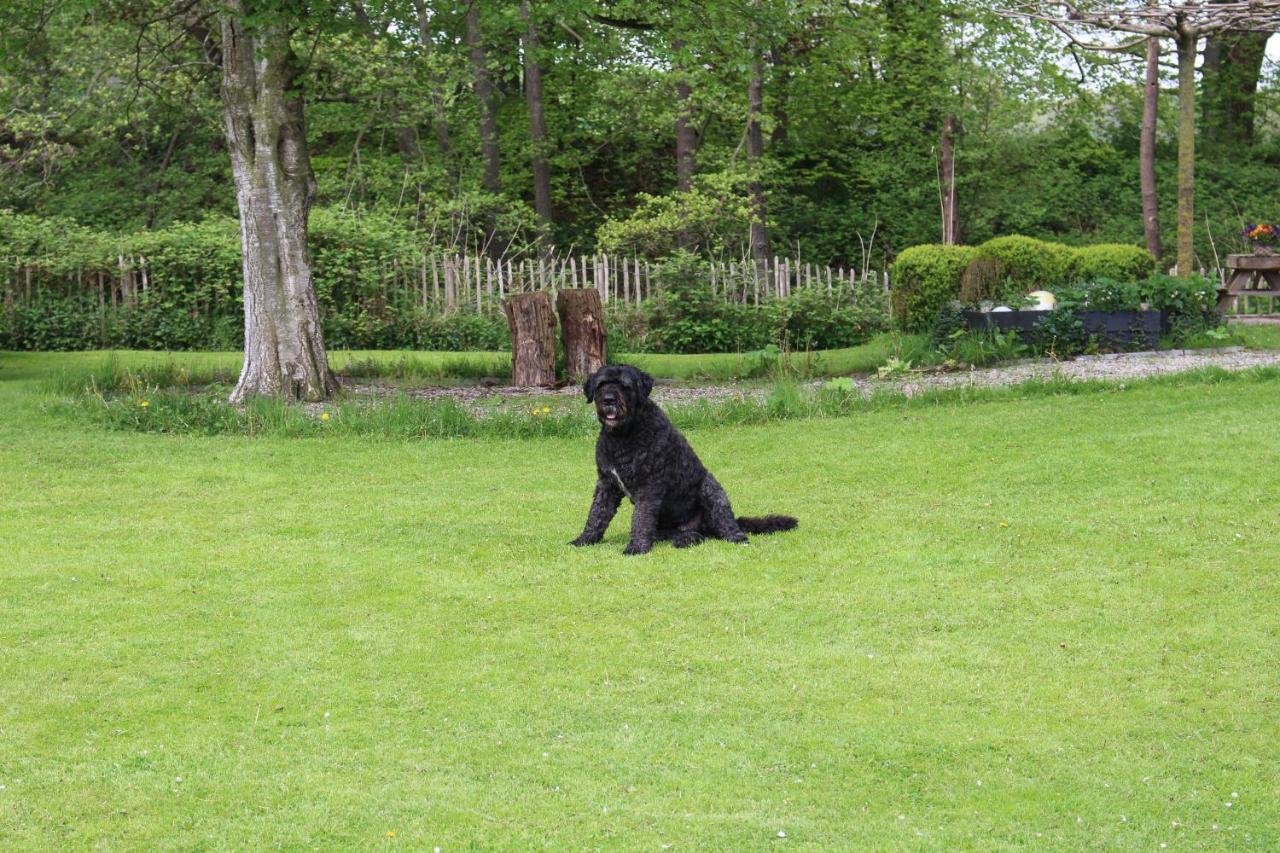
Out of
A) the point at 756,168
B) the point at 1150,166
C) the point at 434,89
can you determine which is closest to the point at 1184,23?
the point at 1150,166

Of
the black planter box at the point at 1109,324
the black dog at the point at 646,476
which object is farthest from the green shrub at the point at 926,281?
the black dog at the point at 646,476

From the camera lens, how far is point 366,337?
22.1m

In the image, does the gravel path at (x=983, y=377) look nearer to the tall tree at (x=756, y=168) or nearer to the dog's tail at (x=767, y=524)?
the dog's tail at (x=767, y=524)

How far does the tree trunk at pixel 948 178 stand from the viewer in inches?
1140

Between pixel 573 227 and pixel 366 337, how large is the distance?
38.5 feet

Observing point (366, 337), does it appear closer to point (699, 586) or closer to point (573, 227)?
point (573, 227)

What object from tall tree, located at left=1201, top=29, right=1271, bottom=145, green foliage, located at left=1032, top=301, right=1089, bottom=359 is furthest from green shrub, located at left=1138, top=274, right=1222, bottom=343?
tall tree, located at left=1201, top=29, right=1271, bottom=145

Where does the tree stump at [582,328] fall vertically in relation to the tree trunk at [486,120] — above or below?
below

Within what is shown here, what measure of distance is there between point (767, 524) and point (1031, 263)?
11609 millimetres

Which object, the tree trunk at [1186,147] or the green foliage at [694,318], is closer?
the tree trunk at [1186,147]

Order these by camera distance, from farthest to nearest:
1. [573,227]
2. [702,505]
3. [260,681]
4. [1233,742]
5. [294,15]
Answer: [573,227] → [294,15] → [702,505] → [260,681] → [1233,742]

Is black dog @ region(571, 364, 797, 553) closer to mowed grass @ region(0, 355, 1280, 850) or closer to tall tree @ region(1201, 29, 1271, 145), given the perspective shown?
mowed grass @ region(0, 355, 1280, 850)

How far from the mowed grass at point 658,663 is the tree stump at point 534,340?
570 cm

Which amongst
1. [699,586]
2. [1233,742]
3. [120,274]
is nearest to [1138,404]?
[699,586]
